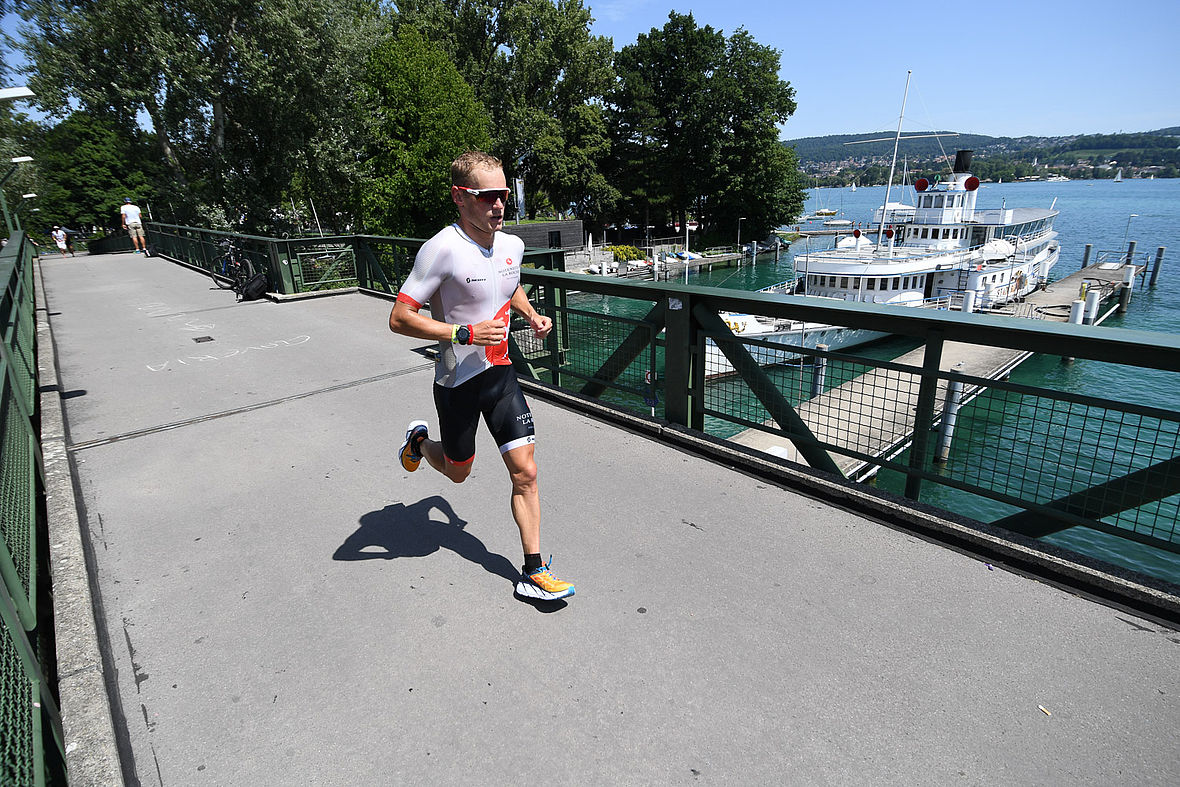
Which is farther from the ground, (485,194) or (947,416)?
(485,194)

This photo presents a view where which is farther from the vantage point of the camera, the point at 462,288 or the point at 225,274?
the point at 225,274

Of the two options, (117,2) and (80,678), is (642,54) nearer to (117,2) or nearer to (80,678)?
(117,2)

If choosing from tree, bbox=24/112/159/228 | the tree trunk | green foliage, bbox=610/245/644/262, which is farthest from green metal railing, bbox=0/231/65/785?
tree, bbox=24/112/159/228

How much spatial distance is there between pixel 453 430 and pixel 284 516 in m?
1.56

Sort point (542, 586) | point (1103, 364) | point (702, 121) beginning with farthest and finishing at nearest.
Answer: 1. point (702, 121)
2. point (1103, 364)
3. point (542, 586)

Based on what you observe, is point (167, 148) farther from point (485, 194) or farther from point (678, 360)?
point (485, 194)

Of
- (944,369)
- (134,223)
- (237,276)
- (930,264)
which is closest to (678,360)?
(237,276)

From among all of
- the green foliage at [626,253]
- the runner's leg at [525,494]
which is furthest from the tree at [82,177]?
the runner's leg at [525,494]

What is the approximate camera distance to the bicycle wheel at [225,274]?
13544mm

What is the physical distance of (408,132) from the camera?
106 feet

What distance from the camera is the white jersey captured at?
282cm

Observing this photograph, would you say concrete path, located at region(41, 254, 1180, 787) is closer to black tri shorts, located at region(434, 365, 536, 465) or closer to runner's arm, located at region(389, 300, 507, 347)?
black tri shorts, located at region(434, 365, 536, 465)

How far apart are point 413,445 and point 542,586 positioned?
3.89 ft

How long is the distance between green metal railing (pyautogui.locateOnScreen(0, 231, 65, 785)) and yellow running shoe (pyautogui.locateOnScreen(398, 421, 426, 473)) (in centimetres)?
169
